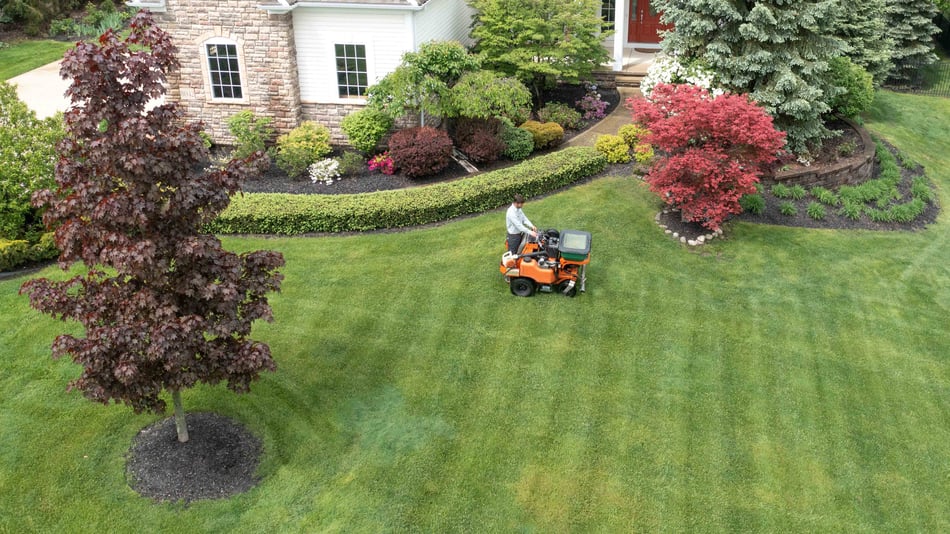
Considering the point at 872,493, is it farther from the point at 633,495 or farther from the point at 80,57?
the point at 80,57

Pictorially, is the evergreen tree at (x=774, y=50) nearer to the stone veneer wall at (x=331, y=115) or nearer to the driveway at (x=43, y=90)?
the stone veneer wall at (x=331, y=115)

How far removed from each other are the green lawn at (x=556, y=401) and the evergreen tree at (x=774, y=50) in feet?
14.2

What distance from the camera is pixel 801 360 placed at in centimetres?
1205

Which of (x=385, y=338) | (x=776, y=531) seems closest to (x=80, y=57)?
(x=385, y=338)

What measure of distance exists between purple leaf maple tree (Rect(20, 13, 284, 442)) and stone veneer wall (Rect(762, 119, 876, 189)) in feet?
40.2

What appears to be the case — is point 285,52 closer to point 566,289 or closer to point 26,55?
point 566,289

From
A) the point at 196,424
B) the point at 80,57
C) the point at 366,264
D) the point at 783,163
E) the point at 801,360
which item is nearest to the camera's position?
the point at 80,57

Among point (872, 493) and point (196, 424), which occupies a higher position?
point (196, 424)

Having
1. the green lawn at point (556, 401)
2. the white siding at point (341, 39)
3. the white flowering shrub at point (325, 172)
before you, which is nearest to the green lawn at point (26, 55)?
the white siding at point (341, 39)

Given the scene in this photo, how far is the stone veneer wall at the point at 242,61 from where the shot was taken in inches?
716

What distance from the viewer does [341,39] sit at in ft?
61.3

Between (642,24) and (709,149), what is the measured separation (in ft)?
39.9

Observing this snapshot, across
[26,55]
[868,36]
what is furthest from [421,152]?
[26,55]

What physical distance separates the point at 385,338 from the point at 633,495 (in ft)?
15.0
